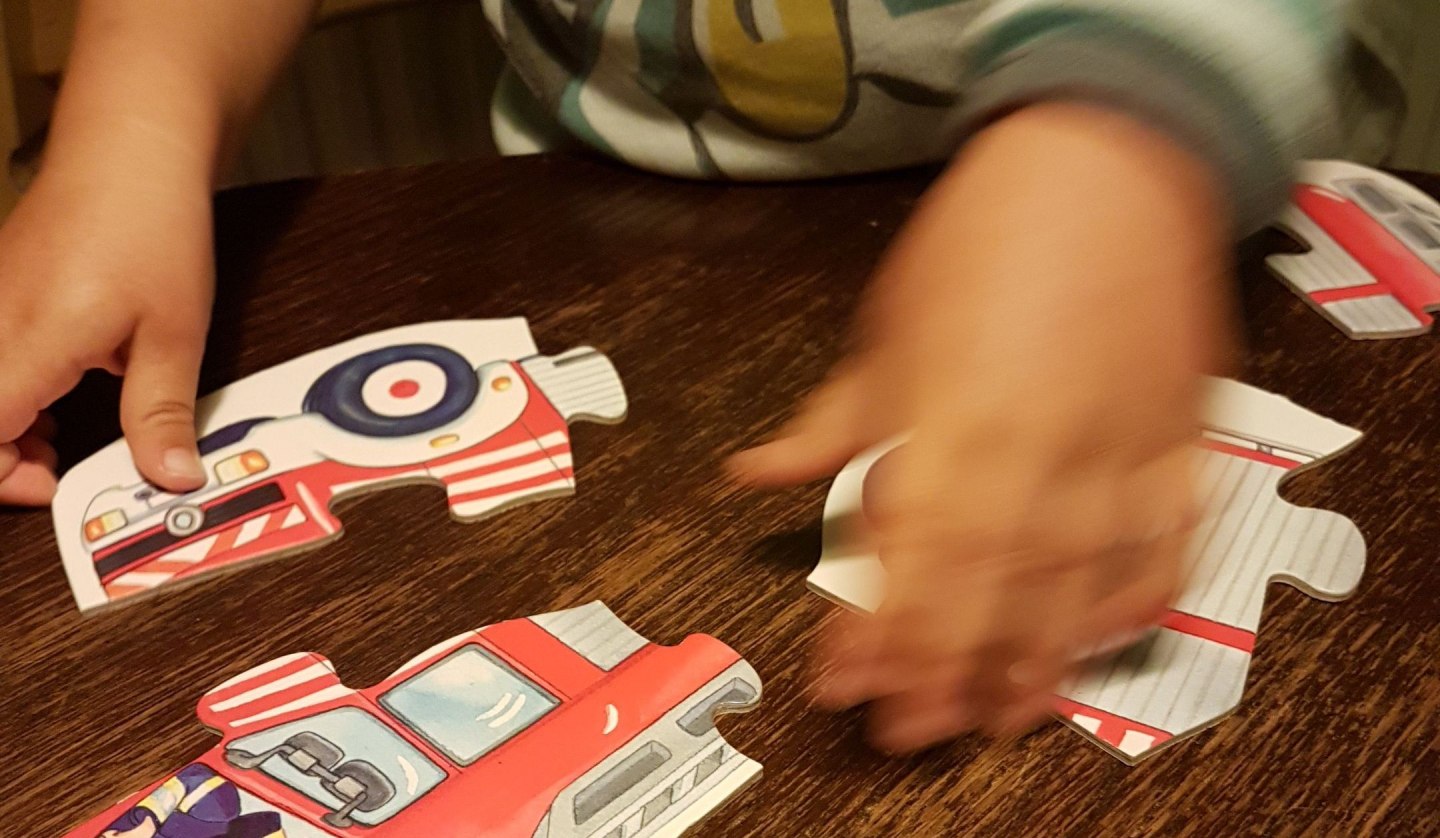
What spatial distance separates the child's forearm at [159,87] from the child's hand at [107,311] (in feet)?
0.05

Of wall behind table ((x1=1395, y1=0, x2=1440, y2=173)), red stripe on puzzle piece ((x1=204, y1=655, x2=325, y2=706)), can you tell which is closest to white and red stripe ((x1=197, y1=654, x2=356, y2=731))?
red stripe on puzzle piece ((x1=204, y1=655, x2=325, y2=706))

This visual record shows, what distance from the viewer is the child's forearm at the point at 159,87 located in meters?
0.63

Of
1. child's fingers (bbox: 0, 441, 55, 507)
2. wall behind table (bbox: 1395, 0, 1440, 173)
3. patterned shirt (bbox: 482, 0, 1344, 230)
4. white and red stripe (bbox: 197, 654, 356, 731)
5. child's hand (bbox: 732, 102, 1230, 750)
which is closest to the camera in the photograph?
child's hand (bbox: 732, 102, 1230, 750)

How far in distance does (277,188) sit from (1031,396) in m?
0.60

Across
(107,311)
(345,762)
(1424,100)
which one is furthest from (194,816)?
(1424,100)

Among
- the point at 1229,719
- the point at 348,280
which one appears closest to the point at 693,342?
the point at 348,280

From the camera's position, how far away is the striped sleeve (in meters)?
0.37

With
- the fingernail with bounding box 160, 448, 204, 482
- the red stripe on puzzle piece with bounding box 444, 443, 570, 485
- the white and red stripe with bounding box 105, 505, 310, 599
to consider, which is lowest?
the white and red stripe with bounding box 105, 505, 310, 599

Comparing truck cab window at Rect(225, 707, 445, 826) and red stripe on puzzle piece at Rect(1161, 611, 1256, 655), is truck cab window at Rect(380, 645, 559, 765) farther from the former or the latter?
red stripe on puzzle piece at Rect(1161, 611, 1256, 655)

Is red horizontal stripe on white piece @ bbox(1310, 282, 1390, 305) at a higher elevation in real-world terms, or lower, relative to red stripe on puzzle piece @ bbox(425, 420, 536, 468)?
higher

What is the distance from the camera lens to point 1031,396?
0.33 meters

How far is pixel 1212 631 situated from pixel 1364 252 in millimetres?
316

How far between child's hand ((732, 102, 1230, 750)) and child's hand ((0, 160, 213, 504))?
33 cm

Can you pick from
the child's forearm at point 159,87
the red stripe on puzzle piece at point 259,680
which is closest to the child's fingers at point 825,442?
the red stripe on puzzle piece at point 259,680
